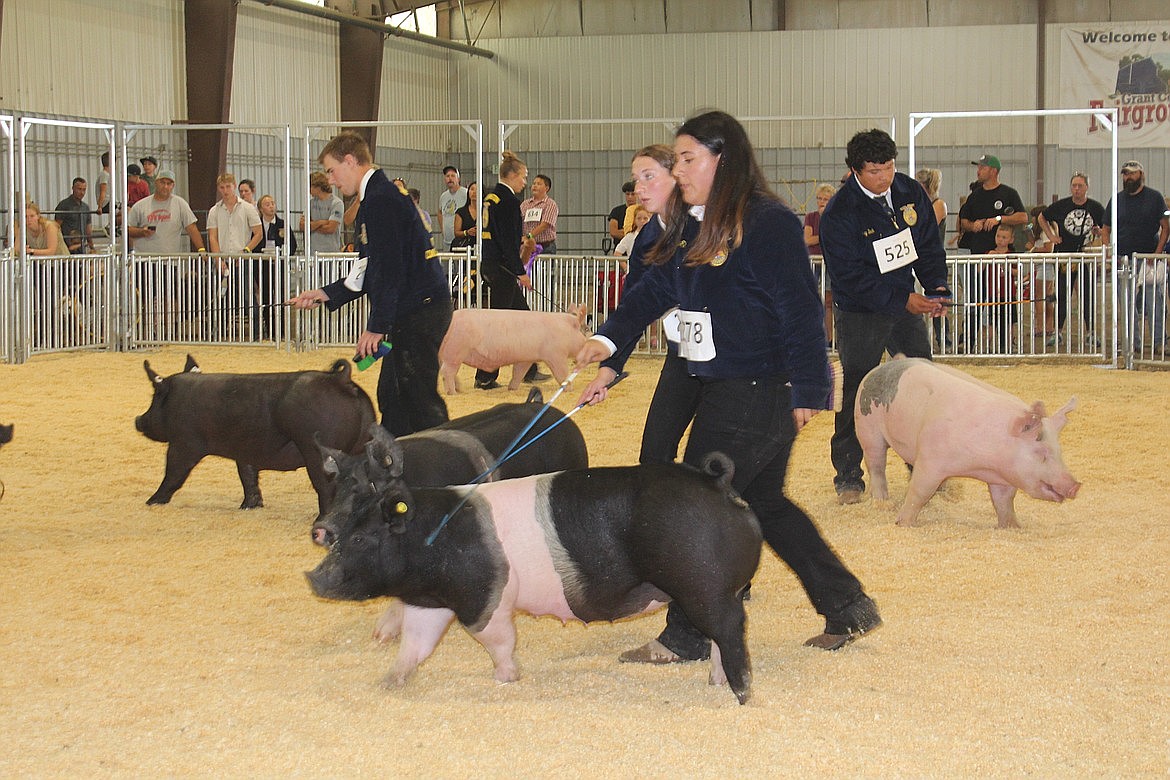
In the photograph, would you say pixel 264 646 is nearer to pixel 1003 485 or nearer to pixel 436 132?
pixel 1003 485

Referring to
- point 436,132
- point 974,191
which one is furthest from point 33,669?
point 436,132

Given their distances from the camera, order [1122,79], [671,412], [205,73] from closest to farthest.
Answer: [671,412], [205,73], [1122,79]

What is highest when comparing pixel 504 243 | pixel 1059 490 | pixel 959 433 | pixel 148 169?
pixel 148 169

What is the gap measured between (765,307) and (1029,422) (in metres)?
2.24

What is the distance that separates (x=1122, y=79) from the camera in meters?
24.7

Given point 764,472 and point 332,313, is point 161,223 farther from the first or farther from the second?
point 764,472

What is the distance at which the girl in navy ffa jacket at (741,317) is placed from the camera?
3.79 metres

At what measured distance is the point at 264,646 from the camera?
4270 mm

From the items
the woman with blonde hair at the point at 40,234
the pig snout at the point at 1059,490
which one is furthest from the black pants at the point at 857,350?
the woman with blonde hair at the point at 40,234

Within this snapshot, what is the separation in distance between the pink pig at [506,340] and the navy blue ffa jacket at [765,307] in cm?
671

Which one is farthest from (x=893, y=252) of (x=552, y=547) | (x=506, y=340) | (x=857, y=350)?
(x=506, y=340)

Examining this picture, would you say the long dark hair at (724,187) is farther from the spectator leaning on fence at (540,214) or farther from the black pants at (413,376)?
the spectator leaning on fence at (540,214)

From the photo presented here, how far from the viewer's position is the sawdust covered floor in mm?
3287

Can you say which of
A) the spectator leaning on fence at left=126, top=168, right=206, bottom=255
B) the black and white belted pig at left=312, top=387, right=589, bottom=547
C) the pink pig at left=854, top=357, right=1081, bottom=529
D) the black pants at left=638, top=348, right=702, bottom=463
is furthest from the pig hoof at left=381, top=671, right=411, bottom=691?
the spectator leaning on fence at left=126, top=168, right=206, bottom=255
